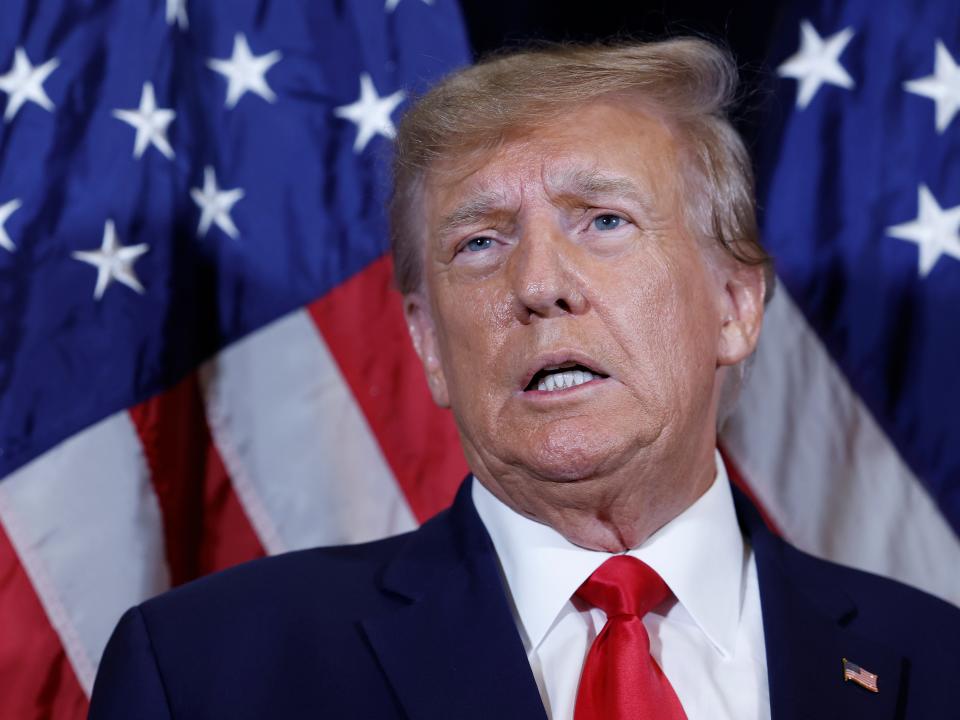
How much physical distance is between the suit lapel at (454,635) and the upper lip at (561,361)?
29 centimetres

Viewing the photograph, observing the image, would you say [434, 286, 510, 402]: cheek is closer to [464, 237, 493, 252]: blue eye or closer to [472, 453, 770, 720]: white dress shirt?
[464, 237, 493, 252]: blue eye

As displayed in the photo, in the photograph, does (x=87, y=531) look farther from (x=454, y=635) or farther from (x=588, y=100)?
(x=588, y=100)

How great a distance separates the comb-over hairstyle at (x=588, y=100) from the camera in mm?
1926

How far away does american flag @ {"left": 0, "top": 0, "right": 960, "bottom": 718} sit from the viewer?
6.86 ft

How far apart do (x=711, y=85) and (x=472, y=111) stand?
0.43 meters

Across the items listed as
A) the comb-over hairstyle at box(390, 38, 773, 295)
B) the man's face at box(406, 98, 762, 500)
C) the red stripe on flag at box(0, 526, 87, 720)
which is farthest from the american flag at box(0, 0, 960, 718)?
the man's face at box(406, 98, 762, 500)

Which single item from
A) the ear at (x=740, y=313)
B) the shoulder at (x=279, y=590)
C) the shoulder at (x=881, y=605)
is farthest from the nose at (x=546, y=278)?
the shoulder at (x=881, y=605)

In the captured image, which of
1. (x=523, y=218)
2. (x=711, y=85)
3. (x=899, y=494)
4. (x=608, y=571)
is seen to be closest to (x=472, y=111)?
(x=523, y=218)

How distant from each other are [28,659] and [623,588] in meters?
1.01

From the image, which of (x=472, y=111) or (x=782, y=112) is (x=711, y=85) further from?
(x=782, y=112)

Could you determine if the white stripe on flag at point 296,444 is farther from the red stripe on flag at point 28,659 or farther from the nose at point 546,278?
the nose at point 546,278

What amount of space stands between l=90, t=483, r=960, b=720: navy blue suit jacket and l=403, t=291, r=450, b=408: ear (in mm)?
185

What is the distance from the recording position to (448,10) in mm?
2500

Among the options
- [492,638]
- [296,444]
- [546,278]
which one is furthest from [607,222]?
[296,444]
